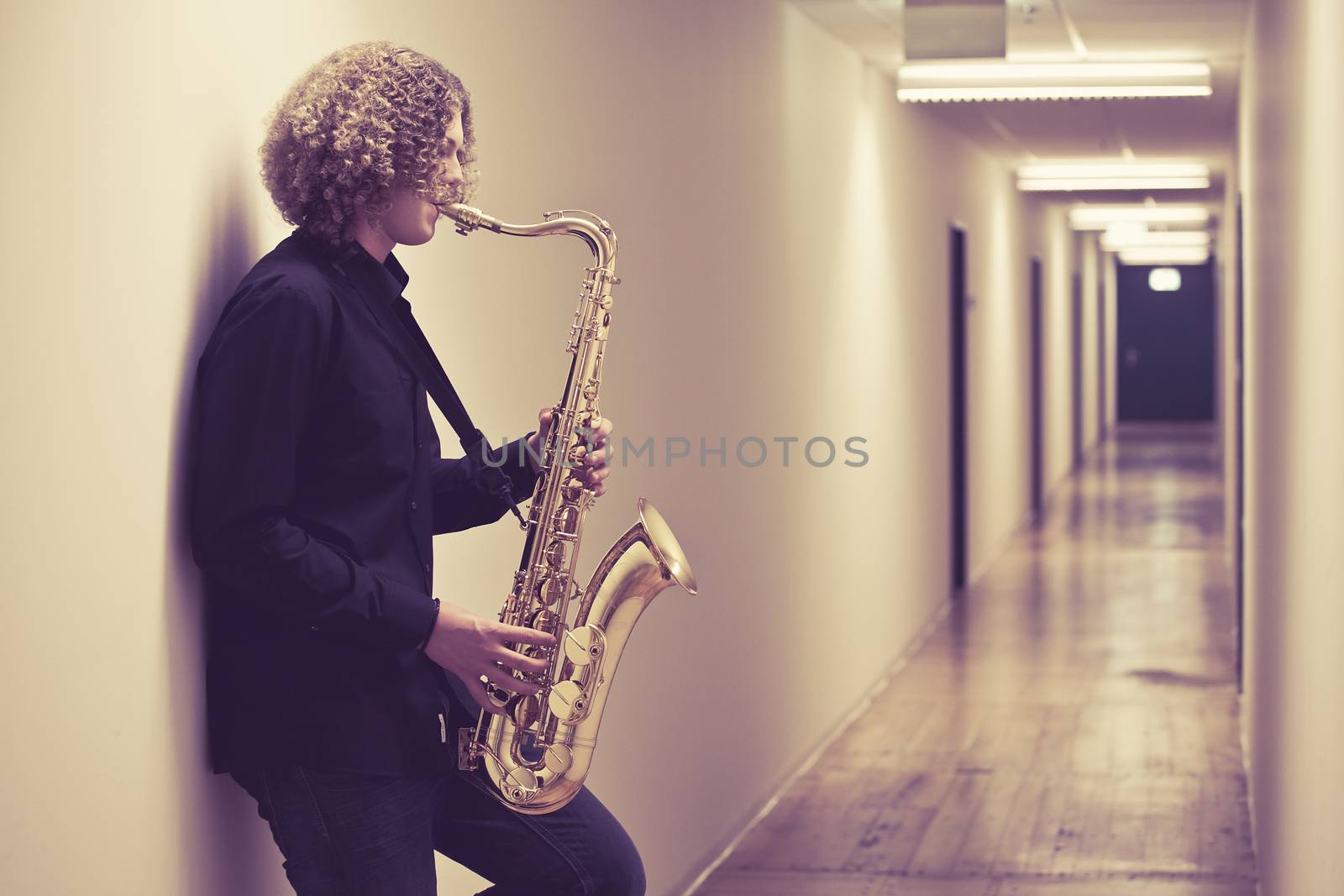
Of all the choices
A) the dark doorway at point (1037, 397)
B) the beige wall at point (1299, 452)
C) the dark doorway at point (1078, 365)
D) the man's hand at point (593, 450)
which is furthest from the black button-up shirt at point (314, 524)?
the dark doorway at point (1078, 365)

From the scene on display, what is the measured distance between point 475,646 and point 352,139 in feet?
2.25

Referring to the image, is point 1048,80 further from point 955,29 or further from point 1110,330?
point 1110,330

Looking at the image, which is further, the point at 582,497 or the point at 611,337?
the point at 611,337

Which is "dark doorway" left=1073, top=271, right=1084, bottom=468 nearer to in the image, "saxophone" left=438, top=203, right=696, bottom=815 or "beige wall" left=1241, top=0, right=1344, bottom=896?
"beige wall" left=1241, top=0, right=1344, bottom=896

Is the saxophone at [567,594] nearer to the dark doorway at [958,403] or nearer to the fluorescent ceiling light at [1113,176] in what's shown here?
the dark doorway at [958,403]

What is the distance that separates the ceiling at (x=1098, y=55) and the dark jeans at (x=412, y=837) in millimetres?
3779

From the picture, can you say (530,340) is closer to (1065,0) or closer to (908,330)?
(1065,0)

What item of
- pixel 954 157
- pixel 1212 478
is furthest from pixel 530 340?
pixel 1212 478

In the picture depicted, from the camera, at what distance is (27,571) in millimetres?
1715

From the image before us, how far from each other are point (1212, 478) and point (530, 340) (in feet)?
47.2

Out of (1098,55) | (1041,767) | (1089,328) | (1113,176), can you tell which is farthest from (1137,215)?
(1041,767)

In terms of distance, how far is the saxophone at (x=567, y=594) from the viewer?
229 cm

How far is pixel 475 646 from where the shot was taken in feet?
6.75

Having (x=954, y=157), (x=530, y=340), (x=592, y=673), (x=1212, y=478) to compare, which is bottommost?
(x=1212, y=478)
